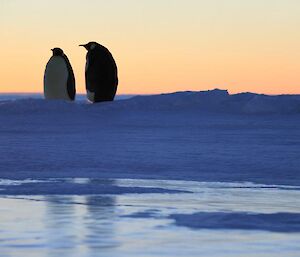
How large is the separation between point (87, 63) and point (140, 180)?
21.2m

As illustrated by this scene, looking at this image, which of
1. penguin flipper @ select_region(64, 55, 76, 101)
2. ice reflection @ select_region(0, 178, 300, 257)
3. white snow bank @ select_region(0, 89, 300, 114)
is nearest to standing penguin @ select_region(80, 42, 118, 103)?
penguin flipper @ select_region(64, 55, 76, 101)

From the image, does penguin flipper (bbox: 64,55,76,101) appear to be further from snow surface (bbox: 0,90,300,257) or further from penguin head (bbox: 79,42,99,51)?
snow surface (bbox: 0,90,300,257)

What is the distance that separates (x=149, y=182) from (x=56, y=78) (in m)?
22.3

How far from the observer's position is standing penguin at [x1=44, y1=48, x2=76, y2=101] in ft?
110

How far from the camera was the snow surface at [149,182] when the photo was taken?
22.5ft

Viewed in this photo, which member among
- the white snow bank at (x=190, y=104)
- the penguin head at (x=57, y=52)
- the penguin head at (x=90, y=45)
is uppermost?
the penguin head at (x=90, y=45)

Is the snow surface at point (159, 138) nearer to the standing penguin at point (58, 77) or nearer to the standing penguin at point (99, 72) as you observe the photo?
the standing penguin at point (99, 72)

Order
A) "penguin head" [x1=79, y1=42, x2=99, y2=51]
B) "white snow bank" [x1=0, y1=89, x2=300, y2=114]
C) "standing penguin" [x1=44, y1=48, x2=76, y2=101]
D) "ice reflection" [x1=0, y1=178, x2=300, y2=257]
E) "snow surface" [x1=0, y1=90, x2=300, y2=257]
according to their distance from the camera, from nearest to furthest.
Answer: "ice reflection" [x1=0, y1=178, x2=300, y2=257]
"snow surface" [x1=0, y1=90, x2=300, y2=257]
"white snow bank" [x1=0, y1=89, x2=300, y2=114]
"penguin head" [x1=79, y1=42, x2=99, y2=51]
"standing penguin" [x1=44, y1=48, x2=76, y2=101]

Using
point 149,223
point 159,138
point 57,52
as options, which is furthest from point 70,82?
point 149,223

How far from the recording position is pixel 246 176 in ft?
40.9

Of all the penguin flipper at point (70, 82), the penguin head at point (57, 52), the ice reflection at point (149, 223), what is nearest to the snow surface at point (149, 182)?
the ice reflection at point (149, 223)

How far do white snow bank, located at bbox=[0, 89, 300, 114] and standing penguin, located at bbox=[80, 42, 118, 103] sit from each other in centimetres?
446

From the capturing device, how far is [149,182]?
11539 millimetres

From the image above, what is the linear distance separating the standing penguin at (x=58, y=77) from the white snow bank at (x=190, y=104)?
5.69 m
